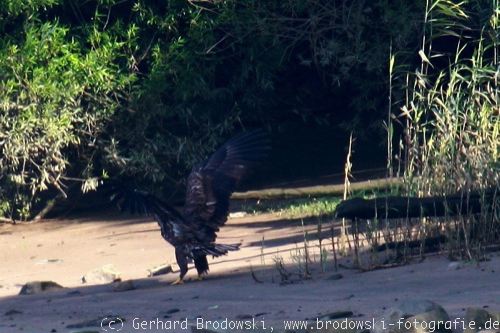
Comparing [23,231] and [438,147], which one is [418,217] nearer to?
[438,147]

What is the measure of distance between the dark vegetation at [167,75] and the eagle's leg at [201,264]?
3613mm

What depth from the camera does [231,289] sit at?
8844 mm

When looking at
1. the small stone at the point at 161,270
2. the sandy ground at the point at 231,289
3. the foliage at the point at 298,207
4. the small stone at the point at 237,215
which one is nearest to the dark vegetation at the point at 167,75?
the foliage at the point at 298,207

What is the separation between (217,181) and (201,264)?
70 centimetres

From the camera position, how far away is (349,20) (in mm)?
12805

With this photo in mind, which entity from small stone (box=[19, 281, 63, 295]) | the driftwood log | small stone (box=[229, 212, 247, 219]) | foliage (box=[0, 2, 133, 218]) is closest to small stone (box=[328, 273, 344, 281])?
the driftwood log

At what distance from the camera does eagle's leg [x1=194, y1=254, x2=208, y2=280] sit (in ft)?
31.1

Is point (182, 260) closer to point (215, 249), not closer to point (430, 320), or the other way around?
point (215, 249)

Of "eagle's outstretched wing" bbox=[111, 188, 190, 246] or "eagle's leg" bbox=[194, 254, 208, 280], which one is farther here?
"eagle's leg" bbox=[194, 254, 208, 280]

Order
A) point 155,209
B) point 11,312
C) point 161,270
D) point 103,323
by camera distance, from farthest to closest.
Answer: point 161,270 < point 155,209 < point 11,312 < point 103,323

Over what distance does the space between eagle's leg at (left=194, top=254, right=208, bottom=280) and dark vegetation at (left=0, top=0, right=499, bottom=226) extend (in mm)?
3613

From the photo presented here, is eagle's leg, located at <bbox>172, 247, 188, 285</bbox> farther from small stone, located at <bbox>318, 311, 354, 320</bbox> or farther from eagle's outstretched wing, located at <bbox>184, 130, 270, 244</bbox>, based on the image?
small stone, located at <bbox>318, 311, 354, 320</bbox>

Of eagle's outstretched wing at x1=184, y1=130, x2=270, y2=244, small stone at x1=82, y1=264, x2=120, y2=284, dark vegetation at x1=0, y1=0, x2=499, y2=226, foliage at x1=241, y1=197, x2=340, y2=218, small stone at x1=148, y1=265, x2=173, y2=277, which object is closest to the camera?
eagle's outstretched wing at x1=184, y1=130, x2=270, y2=244

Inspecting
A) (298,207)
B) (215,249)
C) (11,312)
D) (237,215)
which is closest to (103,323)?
(11,312)
